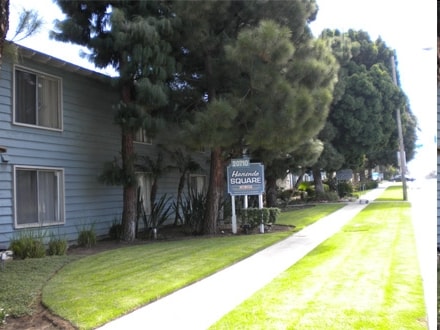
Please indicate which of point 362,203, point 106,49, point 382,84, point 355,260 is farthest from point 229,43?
point 382,84

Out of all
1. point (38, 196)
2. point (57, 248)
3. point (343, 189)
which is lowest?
point (57, 248)

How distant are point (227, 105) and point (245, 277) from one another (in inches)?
206

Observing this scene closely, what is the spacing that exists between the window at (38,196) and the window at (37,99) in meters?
1.21

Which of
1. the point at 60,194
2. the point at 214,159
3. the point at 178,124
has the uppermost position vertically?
the point at 178,124

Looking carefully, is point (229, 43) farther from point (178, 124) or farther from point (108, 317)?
point (108, 317)

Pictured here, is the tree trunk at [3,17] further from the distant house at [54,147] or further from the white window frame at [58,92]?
the white window frame at [58,92]

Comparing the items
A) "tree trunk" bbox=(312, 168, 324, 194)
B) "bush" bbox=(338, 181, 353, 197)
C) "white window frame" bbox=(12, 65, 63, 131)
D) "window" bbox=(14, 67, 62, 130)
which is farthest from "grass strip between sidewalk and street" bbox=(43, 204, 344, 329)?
"bush" bbox=(338, 181, 353, 197)

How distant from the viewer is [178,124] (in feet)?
44.1

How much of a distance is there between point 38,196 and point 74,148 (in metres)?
1.76

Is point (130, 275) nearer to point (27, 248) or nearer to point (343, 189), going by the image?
point (27, 248)

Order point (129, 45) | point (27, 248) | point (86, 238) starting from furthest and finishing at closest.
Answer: point (86, 238)
point (129, 45)
point (27, 248)

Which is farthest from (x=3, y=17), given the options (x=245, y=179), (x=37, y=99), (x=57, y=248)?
(x=245, y=179)

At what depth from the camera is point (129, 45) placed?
11.8 metres

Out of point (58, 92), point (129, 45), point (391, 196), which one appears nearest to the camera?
point (129, 45)
